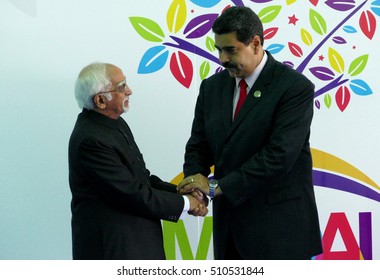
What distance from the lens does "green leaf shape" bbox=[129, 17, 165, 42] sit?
371cm

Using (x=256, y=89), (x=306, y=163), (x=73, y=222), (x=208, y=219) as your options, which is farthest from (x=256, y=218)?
(x=208, y=219)

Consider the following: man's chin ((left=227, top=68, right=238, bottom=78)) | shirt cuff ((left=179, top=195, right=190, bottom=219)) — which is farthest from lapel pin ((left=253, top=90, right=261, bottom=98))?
shirt cuff ((left=179, top=195, right=190, bottom=219))

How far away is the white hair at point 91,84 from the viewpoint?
268 cm

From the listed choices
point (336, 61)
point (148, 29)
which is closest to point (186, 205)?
point (148, 29)

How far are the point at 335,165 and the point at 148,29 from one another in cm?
142

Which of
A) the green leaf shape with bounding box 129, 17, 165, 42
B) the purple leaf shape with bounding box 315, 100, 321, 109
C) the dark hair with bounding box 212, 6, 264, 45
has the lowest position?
the purple leaf shape with bounding box 315, 100, 321, 109

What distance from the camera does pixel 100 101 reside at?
2711 millimetres

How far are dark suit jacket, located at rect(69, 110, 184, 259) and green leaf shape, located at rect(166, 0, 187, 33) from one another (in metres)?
1.16

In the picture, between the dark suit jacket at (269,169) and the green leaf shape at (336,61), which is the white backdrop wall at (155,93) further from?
the dark suit jacket at (269,169)

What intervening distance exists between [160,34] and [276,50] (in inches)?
27.9

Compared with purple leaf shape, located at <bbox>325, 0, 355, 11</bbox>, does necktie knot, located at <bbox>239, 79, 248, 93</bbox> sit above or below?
below

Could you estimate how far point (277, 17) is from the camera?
3762 mm

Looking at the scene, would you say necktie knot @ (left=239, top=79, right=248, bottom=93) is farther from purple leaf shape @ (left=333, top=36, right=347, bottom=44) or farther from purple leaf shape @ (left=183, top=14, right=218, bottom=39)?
purple leaf shape @ (left=333, top=36, right=347, bottom=44)

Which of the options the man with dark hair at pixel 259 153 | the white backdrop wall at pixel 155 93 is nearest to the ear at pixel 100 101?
the man with dark hair at pixel 259 153
